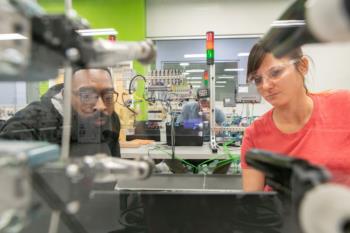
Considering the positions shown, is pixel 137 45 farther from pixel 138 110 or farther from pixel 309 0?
pixel 138 110

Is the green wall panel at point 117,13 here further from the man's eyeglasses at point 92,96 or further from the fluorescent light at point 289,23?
the fluorescent light at point 289,23

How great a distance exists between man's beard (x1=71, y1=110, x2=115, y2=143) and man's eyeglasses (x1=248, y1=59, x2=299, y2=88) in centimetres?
46

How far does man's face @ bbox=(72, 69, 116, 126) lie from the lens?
643 mm

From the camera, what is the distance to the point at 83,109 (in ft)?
2.29

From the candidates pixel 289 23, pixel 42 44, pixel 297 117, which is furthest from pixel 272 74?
pixel 42 44

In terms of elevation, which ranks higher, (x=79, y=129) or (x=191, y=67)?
(x=191, y=67)

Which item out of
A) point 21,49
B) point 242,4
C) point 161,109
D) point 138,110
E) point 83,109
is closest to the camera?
point 21,49

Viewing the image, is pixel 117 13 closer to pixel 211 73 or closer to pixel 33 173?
pixel 211 73

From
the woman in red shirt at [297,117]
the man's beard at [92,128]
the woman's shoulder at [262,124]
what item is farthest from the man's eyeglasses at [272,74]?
the man's beard at [92,128]

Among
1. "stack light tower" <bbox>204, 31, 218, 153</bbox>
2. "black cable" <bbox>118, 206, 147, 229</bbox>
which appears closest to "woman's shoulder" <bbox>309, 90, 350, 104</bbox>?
"black cable" <bbox>118, 206, 147, 229</bbox>

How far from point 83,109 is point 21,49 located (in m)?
0.35

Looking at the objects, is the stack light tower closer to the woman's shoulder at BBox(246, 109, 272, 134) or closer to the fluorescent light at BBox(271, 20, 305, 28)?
the woman's shoulder at BBox(246, 109, 272, 134)

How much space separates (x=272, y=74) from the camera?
74 cm

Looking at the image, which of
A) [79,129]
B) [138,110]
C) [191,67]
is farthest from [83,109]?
[191,67]
